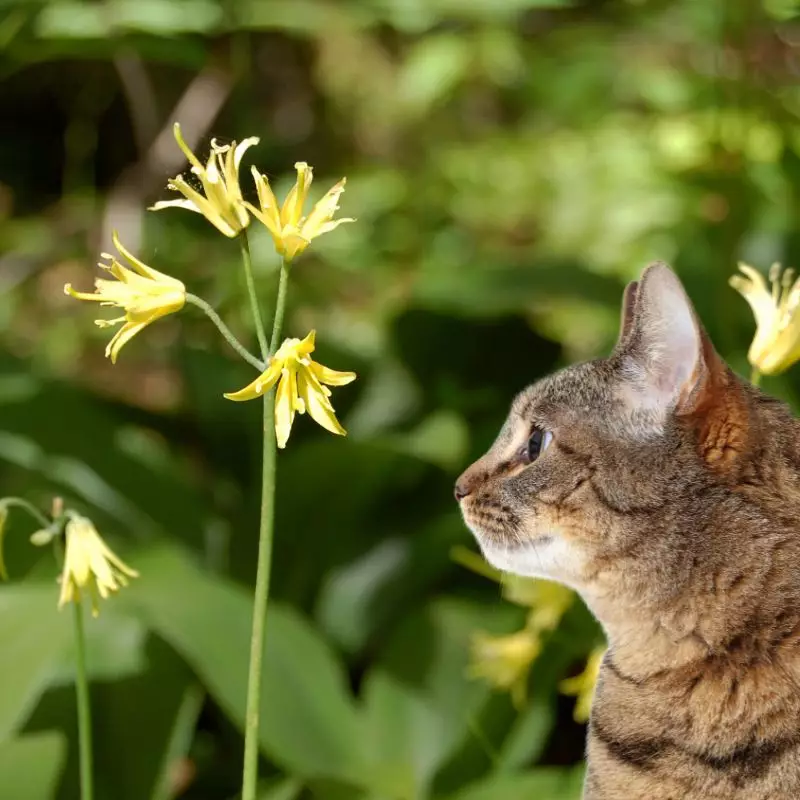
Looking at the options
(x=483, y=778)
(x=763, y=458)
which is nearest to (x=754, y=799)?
(x=763, y=458)

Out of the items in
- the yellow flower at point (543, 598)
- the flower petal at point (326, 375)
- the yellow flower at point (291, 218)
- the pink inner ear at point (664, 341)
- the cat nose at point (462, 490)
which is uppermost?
the yellow flower at point (291, 218)

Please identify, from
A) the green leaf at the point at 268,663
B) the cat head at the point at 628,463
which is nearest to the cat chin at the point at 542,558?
the cat head at the point at 628,463

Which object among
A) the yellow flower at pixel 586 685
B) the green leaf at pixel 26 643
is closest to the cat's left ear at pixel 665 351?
the yellow flower at pixel 586 685

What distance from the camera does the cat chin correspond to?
3.89 feet

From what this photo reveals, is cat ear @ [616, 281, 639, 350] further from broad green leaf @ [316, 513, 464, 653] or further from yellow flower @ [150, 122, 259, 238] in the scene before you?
broad green leaf @ [316, 513, 464, 653]

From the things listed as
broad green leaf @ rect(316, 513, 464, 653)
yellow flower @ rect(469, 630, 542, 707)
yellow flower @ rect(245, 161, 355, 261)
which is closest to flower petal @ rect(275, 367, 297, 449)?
yellow flower @ rect(245, 161, 355, 261)

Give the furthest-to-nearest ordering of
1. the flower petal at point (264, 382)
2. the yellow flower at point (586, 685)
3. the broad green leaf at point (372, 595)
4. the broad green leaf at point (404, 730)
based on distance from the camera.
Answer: the broad green leaf at point (372, 595)
the broad green leaf at point (404, 730)
the yellow flower at point (586, 685)
the flower petal at point (264, 382)

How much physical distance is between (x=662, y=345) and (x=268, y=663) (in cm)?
101

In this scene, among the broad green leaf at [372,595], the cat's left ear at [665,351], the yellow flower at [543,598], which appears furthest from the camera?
the broad green leaf at [372,595]

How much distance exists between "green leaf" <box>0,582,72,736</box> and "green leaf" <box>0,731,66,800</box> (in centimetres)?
4

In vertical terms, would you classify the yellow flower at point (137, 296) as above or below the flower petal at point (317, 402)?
above

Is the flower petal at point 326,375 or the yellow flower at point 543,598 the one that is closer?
the flower petal at point 326,375

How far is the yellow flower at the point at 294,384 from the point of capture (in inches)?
38.1

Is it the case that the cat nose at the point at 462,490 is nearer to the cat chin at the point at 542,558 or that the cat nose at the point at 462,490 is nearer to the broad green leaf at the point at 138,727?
the cat chin at the point at 542,558
